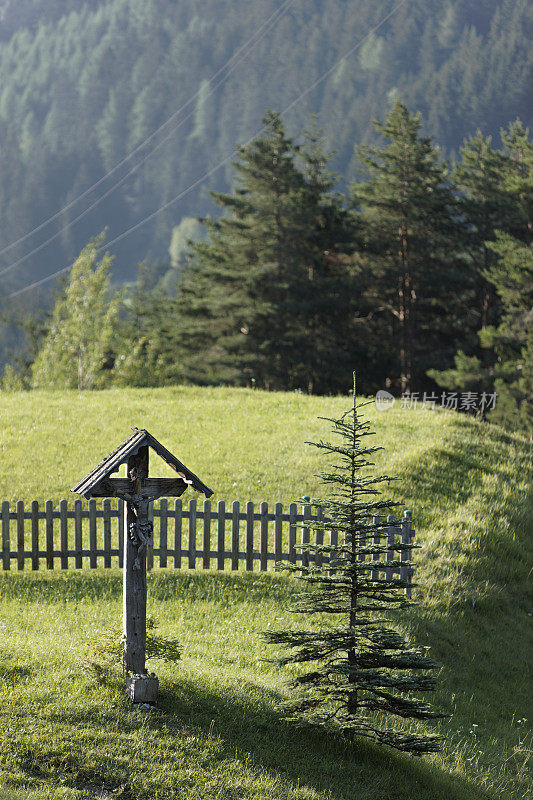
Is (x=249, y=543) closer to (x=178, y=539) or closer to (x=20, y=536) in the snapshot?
(x=178, y=539)

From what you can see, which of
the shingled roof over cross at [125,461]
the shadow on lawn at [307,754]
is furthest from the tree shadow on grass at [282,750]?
the shingled roof over cross at [125,461]

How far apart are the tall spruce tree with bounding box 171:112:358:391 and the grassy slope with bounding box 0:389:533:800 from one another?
16.8 meters

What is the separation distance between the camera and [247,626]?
11.7m

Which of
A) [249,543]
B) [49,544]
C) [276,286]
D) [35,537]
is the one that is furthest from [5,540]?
[276,286]

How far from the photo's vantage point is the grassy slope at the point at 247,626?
7.16 metres

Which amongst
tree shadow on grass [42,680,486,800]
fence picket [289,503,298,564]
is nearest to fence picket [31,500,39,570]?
fence picket [289,503,298,564]

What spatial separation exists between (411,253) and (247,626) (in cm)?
3636

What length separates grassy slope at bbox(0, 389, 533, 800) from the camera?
7.16 meters

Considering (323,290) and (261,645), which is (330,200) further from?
(261,645)

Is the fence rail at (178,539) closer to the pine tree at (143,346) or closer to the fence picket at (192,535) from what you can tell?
the fence picket at (192,535)

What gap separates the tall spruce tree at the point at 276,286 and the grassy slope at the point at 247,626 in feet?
55.0

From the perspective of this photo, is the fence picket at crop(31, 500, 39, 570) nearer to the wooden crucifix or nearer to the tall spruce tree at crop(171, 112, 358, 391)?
the wooden crucifix

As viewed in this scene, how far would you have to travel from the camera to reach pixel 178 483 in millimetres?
8344

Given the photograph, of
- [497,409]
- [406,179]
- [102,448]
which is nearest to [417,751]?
[102,448]
